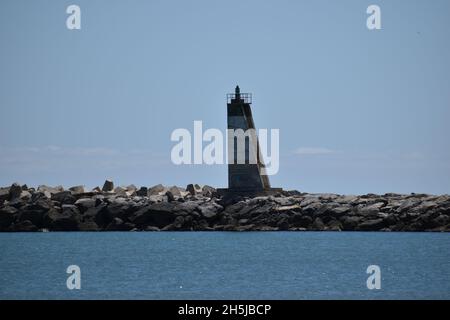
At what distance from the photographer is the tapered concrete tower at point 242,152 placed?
63000 mm

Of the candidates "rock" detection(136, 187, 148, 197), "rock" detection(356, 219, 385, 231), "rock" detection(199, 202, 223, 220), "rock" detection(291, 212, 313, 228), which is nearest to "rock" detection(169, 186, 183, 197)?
"rock" detection(136, 187, 148, 197)

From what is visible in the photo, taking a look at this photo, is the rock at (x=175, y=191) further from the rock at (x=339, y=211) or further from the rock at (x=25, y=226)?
the rock at (x=339, y=211)

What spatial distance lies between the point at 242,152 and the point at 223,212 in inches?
152

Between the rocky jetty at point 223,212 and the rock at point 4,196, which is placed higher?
the rock at point 4,196

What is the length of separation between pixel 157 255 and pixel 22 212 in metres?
19.3

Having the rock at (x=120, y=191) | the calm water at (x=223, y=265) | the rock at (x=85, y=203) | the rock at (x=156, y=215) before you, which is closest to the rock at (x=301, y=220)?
the calm water at (x=223, y=265)

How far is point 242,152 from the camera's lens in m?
63.0

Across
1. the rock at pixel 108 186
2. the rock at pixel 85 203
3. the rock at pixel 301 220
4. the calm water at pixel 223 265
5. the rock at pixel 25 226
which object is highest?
the rock at pixel 108 186

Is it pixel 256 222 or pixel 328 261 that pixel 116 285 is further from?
pixel 256 222

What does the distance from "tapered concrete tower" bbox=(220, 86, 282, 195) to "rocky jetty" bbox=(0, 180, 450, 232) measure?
0.79 m

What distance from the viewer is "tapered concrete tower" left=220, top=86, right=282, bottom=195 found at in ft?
207

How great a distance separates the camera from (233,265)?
152ft

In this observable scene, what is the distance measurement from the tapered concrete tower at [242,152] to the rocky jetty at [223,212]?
79cm

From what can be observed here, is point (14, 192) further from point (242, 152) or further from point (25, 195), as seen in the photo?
point (242, 152)
